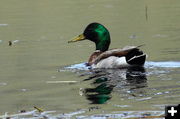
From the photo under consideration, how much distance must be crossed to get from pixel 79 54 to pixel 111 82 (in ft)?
13.9

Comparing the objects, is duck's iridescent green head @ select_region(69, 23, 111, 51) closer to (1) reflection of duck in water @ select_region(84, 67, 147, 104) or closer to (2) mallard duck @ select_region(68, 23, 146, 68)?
(2) mallard duck @ select_region(68, 23, 146, 68)

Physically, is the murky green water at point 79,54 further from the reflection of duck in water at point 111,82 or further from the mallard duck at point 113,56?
the mallard duck at point 113,56

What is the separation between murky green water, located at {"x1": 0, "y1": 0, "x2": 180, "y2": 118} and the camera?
866cm

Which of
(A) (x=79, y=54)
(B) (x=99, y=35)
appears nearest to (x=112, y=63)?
(B) (x=99, y=35)

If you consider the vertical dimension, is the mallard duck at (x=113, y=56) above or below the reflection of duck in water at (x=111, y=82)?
above

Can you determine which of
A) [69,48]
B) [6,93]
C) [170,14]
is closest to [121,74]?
[6,93]

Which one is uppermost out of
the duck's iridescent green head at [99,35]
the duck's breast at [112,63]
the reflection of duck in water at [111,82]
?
the duck's iridescent green head at [99,35]

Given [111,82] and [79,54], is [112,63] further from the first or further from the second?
[79,54]

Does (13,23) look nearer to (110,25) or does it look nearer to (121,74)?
(110,25)

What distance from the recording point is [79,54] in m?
14.5

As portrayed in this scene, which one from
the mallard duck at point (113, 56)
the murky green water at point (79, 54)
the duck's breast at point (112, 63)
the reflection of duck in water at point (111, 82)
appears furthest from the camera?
the duck's breast at point (112, 63)

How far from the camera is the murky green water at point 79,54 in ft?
28.4

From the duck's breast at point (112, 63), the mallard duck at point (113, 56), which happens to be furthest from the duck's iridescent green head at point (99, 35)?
the duck's breast at point (112, 63)

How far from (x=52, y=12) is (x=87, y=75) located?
1185cm
